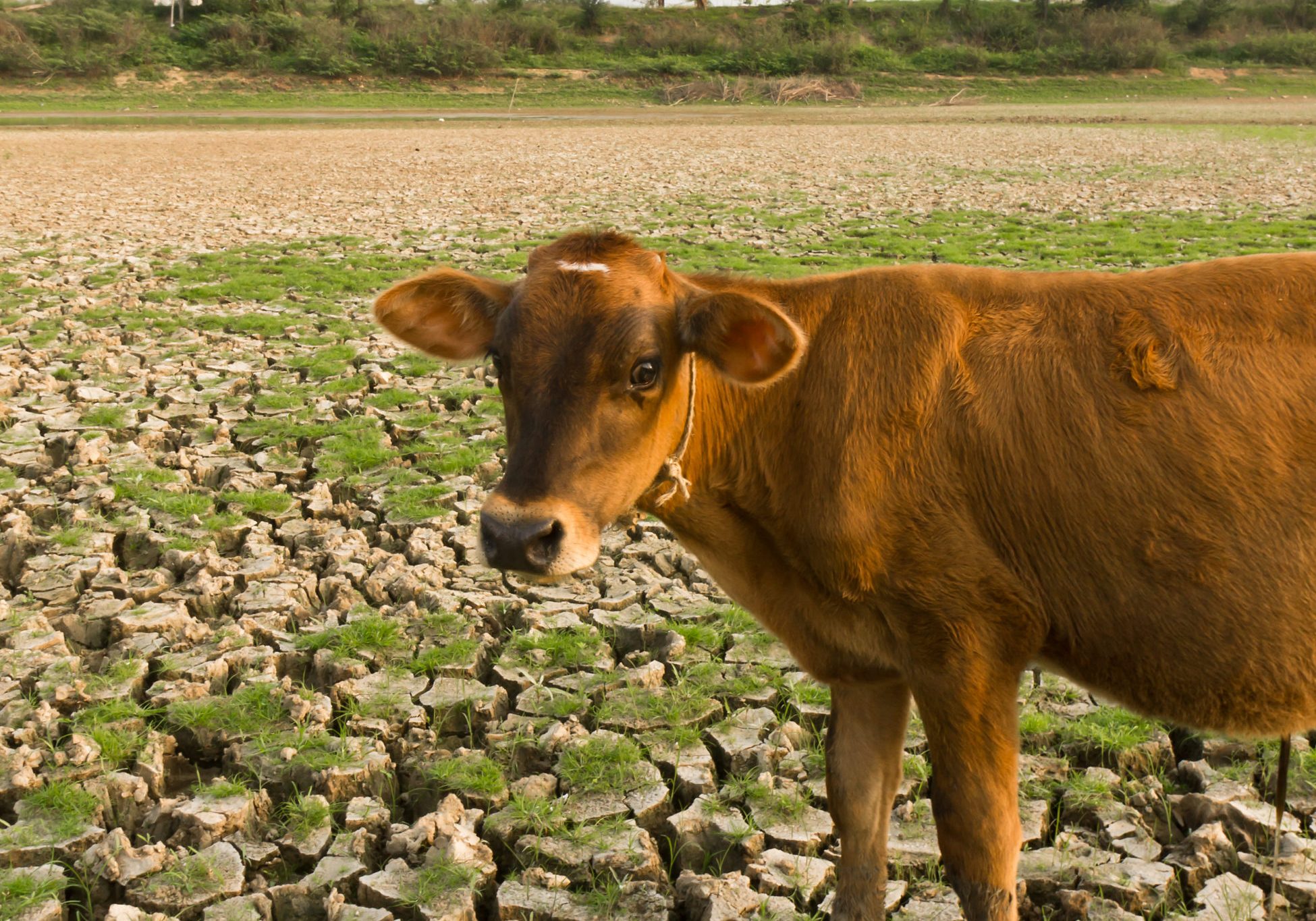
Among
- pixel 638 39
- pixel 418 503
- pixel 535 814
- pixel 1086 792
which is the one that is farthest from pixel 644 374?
pixel 638 39

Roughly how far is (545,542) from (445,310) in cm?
126

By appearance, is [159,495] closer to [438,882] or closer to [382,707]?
[382,707]

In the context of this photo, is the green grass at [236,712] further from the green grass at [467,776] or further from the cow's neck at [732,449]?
the cow's neck at [732,449]

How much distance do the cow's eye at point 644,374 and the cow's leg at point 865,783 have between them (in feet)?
4.19

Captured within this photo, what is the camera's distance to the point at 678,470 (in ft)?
12.4

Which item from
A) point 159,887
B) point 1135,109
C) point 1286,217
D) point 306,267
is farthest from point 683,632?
point 1135,109

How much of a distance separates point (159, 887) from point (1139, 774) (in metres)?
3.77

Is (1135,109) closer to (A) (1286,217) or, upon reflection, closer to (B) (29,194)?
(A) (1286,217)

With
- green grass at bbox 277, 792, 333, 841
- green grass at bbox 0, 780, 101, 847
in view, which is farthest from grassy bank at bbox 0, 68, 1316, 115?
green grass at bbox 277, 792, 333, 841

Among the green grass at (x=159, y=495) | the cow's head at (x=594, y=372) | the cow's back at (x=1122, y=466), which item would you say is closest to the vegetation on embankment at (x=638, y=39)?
the green grass at (x=159, y=495)

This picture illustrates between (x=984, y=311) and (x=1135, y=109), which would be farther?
(x=1135, y=109)

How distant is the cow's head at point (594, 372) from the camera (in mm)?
3295

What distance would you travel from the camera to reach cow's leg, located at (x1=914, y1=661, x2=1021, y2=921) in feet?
11.0

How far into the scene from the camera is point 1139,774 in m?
4.54
